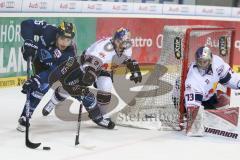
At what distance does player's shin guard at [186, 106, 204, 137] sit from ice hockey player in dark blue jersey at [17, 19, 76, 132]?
1.20 m

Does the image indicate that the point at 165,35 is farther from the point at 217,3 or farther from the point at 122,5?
the point at 217,3

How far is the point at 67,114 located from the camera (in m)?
6.69

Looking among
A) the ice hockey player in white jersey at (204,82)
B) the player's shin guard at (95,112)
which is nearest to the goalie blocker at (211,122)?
the ice hockey player in white jersey at (204,82)

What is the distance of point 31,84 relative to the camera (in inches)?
219

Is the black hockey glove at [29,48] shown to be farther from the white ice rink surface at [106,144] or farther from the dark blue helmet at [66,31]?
the white ice rink surface at [106,144]

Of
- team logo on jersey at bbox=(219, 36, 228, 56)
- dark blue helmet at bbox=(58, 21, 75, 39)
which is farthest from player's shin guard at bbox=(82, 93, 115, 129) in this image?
team logo on jersey at bbox=(219, 36, 228, 56)

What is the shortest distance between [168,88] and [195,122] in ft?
2.48

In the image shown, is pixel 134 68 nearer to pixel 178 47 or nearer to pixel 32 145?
pixel 178 47

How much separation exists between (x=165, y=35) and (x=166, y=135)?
3.75 feet

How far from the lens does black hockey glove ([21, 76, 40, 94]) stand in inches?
217

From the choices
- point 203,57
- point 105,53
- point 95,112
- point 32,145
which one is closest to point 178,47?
point 203,57

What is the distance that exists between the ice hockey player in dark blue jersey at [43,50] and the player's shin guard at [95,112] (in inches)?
16.5

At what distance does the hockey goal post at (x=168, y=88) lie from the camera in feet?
19.9

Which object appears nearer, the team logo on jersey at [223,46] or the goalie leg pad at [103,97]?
the goalie leg pad at [103,97]
